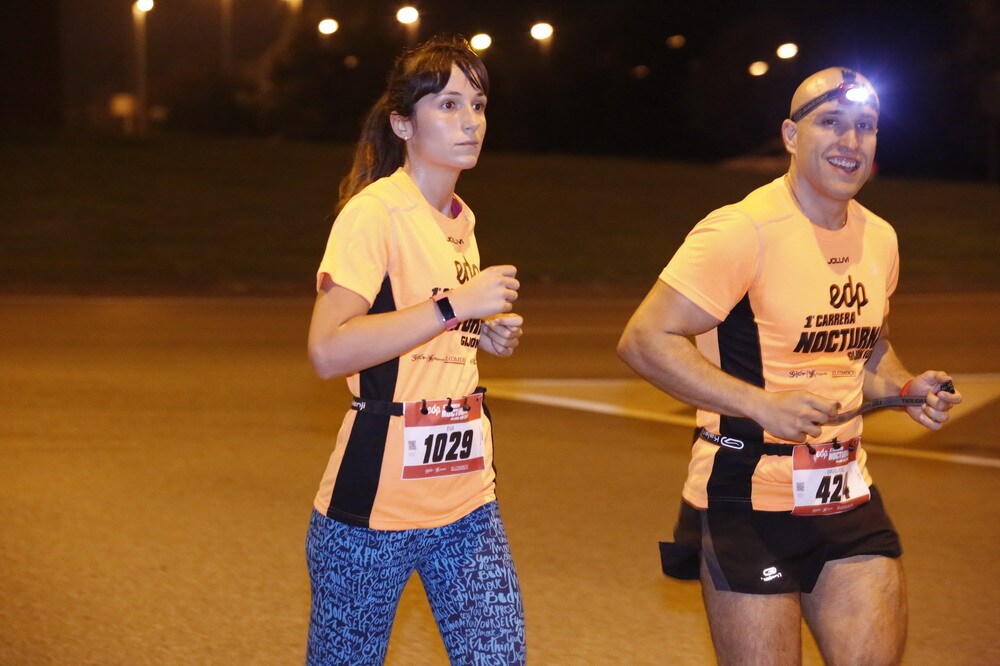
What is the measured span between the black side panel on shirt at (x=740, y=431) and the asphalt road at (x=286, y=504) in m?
1.78

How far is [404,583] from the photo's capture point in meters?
3.59

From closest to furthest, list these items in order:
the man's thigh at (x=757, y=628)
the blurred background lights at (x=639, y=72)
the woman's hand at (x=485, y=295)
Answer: the woman's hand at (x=485, y=295) < the man's thigh at (x=757, y=628) < the blurred background lights at (x=639, y=72)

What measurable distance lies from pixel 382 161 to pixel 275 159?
26.8m

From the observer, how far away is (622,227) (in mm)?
25250

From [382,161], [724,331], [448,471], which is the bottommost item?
[448,471]

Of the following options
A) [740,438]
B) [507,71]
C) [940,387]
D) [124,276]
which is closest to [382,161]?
[740,438]

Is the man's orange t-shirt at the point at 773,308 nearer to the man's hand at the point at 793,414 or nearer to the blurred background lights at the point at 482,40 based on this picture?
the man's hand at the point at 793,414

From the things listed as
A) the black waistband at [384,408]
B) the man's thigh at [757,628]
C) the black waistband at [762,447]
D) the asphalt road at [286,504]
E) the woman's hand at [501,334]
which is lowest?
the asphalt road at [286,504]

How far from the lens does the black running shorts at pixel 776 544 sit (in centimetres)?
358

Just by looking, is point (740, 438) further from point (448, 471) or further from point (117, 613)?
point (117, 613)

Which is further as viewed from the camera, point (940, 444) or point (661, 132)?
point (661, 132)

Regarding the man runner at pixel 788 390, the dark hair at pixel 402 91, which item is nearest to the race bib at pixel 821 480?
the man runner at pixel 788 390

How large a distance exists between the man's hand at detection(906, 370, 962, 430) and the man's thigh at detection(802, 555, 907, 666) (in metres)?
0.38

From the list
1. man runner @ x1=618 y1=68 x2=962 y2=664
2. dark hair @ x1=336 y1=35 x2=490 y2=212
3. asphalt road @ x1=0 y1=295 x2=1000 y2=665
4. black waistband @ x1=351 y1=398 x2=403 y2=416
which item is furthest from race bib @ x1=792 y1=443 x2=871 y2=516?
asphalt road @ x1=0 y1=295 x2=1000 y2=665
